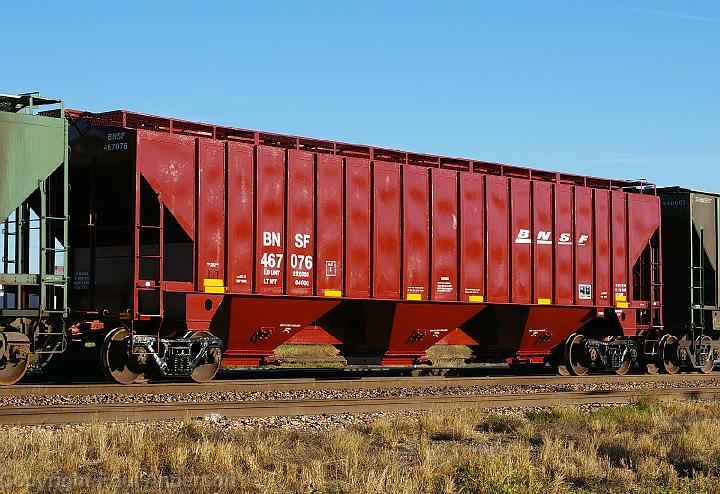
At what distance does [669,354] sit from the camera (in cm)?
2645

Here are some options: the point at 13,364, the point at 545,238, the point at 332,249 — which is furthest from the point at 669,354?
the point at 13,364

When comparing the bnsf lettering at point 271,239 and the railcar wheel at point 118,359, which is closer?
the railcar wheel at point 118,359

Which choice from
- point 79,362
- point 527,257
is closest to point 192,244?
point 79,362

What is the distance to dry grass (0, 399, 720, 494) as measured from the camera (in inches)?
364

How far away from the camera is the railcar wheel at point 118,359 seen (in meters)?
17.6

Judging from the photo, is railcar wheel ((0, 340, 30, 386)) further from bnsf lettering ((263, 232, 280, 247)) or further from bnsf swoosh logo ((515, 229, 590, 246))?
bnsf swoosh logo ((515, 229, 590, 246))

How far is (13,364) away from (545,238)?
13.0 m

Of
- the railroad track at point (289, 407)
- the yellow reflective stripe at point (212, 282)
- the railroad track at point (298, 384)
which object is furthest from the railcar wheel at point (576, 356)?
the yellow reflective stripe at point (212, 282)

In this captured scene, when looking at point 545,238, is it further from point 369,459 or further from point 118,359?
point 369,459

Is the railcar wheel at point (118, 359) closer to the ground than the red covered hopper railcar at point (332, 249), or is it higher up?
closer to the ground

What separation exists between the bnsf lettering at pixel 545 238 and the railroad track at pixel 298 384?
3559mm

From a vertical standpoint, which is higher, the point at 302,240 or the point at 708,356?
the point at 302,240

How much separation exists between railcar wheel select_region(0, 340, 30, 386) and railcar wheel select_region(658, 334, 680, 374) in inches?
656

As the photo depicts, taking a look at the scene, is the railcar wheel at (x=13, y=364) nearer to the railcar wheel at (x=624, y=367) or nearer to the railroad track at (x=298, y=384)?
the railroad track at (x=298, y=384)
